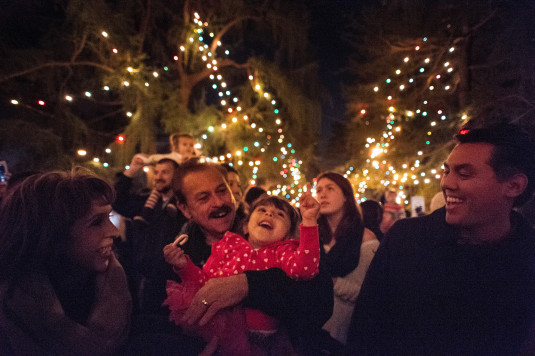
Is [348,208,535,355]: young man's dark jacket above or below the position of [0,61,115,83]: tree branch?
below

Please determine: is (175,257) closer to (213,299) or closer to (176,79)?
(213,299)

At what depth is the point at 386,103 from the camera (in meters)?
12.1

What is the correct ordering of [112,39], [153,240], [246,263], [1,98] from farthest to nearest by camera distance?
[112,39] → [1,98] → [153,240] → [246,263]

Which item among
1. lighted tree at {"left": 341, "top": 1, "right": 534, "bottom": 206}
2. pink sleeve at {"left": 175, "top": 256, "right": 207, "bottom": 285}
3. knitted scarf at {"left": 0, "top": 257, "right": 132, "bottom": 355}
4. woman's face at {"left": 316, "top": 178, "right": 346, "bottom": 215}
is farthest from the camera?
lighted tree at {"left": 341, "top": 1, "right": 534, "bottom": 206}

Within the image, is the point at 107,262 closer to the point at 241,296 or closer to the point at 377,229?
the point at 241,296

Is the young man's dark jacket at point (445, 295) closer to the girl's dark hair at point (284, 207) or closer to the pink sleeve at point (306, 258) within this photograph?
the pink sleeve at point (306, 258)

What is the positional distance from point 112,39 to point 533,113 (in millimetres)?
9277

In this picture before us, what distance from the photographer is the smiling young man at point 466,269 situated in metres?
1.61

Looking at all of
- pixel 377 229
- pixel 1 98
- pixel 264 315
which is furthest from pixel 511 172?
pixel 1 98

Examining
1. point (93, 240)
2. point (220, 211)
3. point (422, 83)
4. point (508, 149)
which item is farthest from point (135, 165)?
point (422, 83)

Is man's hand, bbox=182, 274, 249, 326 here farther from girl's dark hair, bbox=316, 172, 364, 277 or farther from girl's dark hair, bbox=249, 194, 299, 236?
girl's dark hair, bbox=316, 172, 364, 277

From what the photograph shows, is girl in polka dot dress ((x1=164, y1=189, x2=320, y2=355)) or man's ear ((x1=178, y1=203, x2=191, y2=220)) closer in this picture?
girl in polka dot dress ((x1=164, y1=189, x2=320, y2=355))

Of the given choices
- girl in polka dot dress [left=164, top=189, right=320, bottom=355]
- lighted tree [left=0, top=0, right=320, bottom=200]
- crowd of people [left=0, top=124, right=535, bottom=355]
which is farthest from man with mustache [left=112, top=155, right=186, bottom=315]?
lighted tree [left=0, top=0, right=320, bottom=200]

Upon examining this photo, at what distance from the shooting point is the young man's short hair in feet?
5.85
